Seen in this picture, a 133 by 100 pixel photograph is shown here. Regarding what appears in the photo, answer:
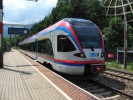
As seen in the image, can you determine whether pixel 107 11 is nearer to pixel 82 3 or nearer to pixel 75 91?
pixel 82 3

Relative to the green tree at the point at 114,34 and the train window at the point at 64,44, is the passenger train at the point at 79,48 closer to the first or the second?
the train window at the point at 64,44

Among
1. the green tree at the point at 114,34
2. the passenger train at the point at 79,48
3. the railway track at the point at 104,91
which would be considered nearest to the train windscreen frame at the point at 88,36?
the passenger train at the point at 79,48

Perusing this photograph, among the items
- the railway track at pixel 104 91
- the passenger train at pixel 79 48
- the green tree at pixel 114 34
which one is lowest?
the railway track at pixel 104 91

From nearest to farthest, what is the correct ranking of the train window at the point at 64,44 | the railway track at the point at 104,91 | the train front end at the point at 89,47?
the railway track at the point at 104,91, the train front end at the point at 89,47, the train window at the point at 64,44

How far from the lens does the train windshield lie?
13.7 meters

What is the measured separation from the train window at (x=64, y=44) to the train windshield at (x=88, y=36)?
1.77 ft

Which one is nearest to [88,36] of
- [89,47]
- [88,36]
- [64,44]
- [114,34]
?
[88,36]

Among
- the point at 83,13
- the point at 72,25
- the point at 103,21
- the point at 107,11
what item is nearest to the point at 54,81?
the point at 72,25

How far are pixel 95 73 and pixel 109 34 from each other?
2417 centimetres

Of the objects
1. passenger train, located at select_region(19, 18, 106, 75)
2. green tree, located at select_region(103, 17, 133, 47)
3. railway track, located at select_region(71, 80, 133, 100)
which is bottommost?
railway track, located at select_region(71, 80, 133, 100)

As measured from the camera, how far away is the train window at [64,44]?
540 inches

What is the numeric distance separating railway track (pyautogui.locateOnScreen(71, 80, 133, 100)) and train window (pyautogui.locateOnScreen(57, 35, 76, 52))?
6.55 feet

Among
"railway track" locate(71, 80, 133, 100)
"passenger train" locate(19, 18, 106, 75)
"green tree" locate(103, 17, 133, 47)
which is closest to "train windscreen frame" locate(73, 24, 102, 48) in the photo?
"passenger train" locate(19, 18, 106, 75)

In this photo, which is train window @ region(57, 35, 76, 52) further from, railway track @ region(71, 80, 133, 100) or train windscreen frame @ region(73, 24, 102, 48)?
railway track @ region(71, 80, 133, 100)
